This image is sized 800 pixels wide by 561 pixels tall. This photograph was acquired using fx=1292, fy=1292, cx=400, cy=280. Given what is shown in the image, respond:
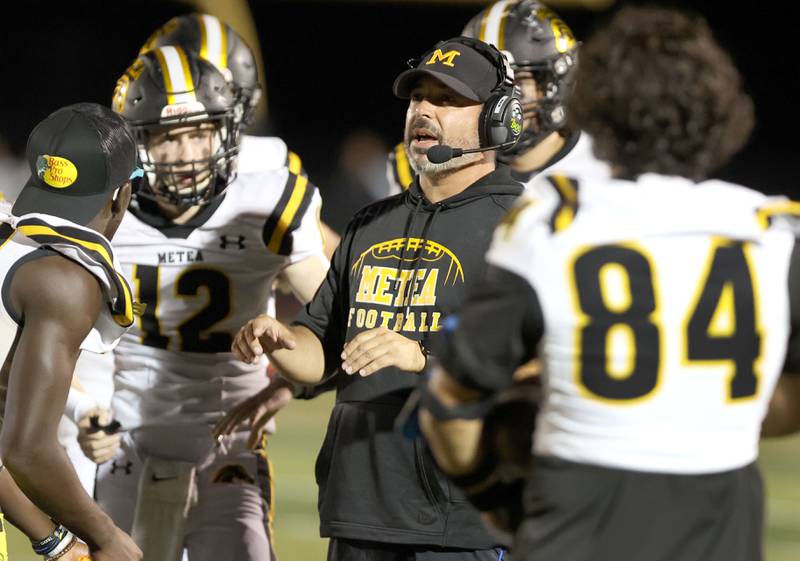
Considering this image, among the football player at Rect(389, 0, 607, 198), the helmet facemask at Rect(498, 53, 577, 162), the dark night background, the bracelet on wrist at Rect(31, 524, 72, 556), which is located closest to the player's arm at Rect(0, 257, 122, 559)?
the bracelet on wrist at Rect(31, 524, 72, 556)

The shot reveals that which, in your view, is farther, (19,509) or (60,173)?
(60,173)

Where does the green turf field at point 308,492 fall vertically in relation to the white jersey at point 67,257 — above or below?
below

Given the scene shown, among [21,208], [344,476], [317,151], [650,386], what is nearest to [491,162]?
[344,476]

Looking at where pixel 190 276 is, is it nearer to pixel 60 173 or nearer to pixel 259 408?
pixel 259 408

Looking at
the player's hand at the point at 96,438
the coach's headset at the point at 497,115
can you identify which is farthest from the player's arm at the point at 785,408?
the player's hand at the point at 96,438

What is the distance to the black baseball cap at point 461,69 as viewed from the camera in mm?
3285

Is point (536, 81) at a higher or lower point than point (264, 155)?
higher

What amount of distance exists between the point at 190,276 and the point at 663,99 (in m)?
2.37

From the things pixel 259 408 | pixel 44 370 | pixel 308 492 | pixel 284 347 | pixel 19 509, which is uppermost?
pixel 44 370

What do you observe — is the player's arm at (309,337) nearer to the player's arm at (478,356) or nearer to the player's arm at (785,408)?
the player's arm at (478,356)

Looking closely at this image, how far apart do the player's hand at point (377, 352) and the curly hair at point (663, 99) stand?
0.88 metres

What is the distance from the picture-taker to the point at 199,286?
417 cm

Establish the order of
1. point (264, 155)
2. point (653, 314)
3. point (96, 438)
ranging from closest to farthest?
point (653, 314)
point (96, 438)
point (264, 155)

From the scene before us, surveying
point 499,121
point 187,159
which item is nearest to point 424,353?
point 499,121
